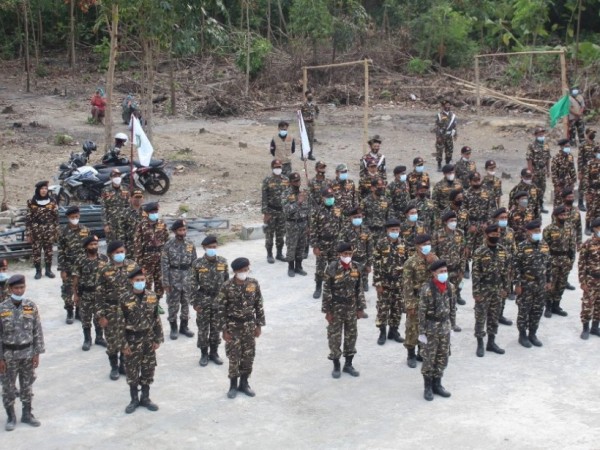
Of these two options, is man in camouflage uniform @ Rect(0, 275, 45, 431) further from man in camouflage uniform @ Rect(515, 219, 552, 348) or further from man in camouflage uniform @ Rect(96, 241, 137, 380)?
man in camouflage uniform @ Rect(515, 219, 552, 348)

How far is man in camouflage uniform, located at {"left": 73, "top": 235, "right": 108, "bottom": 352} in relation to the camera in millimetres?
10266

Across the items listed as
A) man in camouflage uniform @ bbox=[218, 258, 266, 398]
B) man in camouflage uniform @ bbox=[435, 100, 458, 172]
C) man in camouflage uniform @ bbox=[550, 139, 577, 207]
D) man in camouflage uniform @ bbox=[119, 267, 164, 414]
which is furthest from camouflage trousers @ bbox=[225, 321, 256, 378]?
man in camouflage uniform @ bbox=[435, 100, 458, 172]

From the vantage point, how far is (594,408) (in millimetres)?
8906

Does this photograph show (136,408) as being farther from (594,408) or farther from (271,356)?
(594,408)

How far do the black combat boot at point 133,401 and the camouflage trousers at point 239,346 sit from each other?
36.7 inches

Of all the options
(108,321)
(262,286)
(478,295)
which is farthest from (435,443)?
(262,286)

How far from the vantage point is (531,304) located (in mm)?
10578

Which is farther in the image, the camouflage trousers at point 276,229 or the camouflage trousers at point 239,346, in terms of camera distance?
the camouflage trousers at point 276,229

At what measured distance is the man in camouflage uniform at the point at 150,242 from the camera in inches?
455

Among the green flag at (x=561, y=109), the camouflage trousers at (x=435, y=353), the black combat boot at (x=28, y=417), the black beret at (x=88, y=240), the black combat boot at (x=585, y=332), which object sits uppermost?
the green flag at (x=561, y=109)

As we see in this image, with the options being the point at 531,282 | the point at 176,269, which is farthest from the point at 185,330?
the point at 531,282

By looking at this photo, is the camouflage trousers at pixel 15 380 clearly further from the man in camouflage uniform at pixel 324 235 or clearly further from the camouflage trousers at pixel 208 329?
the man in camouflage uniform at pixel 324 235

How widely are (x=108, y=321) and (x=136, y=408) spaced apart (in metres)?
1.14

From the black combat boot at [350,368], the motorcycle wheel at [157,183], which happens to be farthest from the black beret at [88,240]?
the motorcycle wheel at [157,183]
